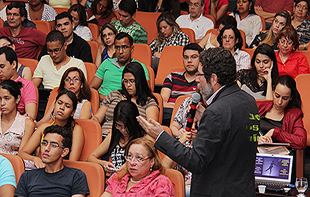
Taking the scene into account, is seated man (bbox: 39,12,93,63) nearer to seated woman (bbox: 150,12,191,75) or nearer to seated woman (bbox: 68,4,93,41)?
seated woman (bbox: 68,4,93,41)

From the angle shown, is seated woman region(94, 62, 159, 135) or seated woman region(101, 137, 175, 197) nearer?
seated woman region(101, 137, 175, 197)

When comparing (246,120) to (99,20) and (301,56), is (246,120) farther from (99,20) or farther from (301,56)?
(99,20)

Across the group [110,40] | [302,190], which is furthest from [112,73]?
[302,190]

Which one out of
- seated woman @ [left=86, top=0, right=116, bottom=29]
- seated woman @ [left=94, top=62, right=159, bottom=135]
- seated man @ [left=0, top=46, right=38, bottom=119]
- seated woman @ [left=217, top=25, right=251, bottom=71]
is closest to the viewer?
seated woman @ [left=94, top=62, right=159, bottom=135]

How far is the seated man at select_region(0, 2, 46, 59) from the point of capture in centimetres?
434

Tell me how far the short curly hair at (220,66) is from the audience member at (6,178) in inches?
56.0

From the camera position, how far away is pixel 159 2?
18.1 ft

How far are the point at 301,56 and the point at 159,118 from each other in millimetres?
1578

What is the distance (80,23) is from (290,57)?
2.47 m

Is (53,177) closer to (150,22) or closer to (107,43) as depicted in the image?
(107,43)

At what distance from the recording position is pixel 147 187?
2.26 meters

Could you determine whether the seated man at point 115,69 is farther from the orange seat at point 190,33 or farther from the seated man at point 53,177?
the seated man at point 53,177

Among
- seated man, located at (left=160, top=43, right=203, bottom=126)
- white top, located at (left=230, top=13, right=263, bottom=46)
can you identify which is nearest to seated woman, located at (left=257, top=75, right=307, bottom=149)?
seated man, located at (left=160, top=43, right=203, bottom=126)

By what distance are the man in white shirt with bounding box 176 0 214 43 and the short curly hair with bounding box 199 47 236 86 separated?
331cm
